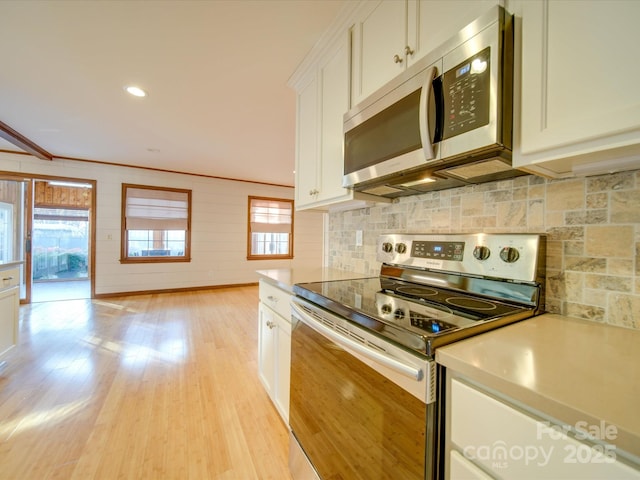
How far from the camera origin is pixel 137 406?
69.9 inches

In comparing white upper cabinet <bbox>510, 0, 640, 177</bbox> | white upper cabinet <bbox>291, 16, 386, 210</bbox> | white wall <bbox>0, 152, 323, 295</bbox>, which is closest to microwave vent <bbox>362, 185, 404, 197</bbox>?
white upper cabinet <bbox>291, 16, 386, 210</bbox>

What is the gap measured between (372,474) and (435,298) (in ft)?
2.06

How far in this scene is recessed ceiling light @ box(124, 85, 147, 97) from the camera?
88.3 inches

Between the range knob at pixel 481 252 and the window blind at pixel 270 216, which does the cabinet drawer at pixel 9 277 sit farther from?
the window blind at pixel 270 216

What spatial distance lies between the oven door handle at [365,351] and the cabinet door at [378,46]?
1.11 meters

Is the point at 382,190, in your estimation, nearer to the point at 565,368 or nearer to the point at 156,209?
the point at 565,368

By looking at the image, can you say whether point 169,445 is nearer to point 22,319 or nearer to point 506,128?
point 506,128

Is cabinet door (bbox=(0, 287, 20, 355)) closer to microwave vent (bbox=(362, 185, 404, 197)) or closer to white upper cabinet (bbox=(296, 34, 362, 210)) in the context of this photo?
white upper cabinet (bbox=(296, 34, 362, 210))

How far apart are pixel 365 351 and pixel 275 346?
98cm

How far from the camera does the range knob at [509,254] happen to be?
94 cm

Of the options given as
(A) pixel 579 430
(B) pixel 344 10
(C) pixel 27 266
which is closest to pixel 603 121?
(A) pixel 579 430

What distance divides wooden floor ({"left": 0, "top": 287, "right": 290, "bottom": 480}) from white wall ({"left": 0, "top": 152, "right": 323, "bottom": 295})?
162cm

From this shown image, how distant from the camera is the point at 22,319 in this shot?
345 centimetres

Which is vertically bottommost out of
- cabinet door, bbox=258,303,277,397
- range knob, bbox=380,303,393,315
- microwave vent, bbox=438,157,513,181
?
cabinet door, bbox=258,303,277,397
